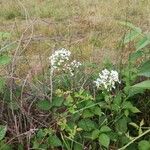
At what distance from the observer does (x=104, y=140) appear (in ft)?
8.61

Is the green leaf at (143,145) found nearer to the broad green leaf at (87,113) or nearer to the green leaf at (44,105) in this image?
the broad green leaf at (87,113)

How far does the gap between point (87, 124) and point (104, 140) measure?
135mm

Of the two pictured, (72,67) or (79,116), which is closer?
(79,116)

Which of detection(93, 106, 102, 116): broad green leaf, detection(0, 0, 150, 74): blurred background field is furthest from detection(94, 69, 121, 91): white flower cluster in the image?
detection(0, 0, 150, 74): blurred background field

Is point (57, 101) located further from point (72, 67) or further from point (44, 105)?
point (72, 67)

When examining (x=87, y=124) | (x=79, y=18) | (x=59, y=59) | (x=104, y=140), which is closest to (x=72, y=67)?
(x=59, y=59)

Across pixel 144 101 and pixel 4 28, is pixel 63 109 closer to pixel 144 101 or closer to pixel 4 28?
pixel 144 101

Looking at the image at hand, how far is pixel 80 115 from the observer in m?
2.74

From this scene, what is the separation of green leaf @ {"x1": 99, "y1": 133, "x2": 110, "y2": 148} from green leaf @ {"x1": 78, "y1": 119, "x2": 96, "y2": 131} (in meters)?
0.08

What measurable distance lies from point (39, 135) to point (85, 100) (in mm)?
283

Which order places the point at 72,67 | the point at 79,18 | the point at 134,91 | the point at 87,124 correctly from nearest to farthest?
1. the point at 87,124
2. the point at 134,91
3. the point at 72,67
4. the point at 79,18

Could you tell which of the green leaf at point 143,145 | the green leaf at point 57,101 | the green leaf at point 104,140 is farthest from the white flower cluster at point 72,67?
the green leaf at point 143,145

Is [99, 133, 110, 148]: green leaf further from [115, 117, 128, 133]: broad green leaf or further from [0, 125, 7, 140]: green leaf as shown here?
[0, 125, 7, 140]: green leaf

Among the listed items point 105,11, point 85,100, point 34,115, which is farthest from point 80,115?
point 105,11
